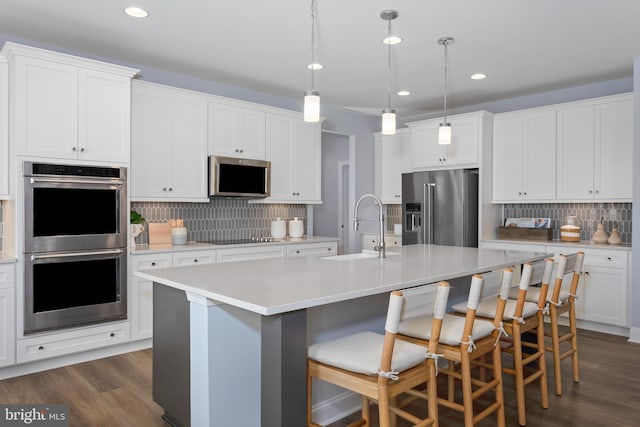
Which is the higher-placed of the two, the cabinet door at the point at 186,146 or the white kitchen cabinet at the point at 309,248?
the cabinet door at the point at 186,146

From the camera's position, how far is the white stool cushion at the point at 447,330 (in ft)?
6.97

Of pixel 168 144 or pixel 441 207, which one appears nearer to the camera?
pixel 168 144

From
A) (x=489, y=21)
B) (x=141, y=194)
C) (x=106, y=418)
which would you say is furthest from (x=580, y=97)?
(x=106, y=418)

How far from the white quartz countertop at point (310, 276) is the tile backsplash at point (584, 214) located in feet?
7.04

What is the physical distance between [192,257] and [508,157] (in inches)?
144

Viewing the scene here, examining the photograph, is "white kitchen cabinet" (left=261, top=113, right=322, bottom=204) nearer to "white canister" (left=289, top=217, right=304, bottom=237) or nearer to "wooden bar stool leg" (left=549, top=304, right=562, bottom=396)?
"white canister" (left=289, top=217, right=304, bottom=237)

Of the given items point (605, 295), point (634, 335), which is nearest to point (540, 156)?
point (605, 295)

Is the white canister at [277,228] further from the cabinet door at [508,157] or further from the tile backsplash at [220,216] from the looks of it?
the cabinet door at [508,157]

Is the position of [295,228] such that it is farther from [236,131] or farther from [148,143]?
[148,143]

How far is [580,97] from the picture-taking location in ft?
16.1

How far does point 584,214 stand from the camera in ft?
16.2

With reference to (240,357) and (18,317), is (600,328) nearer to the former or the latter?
(240,357)

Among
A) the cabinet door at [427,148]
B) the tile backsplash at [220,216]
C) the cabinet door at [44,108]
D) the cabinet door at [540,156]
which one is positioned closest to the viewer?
the cabinet door at [44,108]

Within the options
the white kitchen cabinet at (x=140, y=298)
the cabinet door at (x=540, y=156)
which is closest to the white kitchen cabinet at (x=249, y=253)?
the white kitchen cabinet at (x=140, y=298)
